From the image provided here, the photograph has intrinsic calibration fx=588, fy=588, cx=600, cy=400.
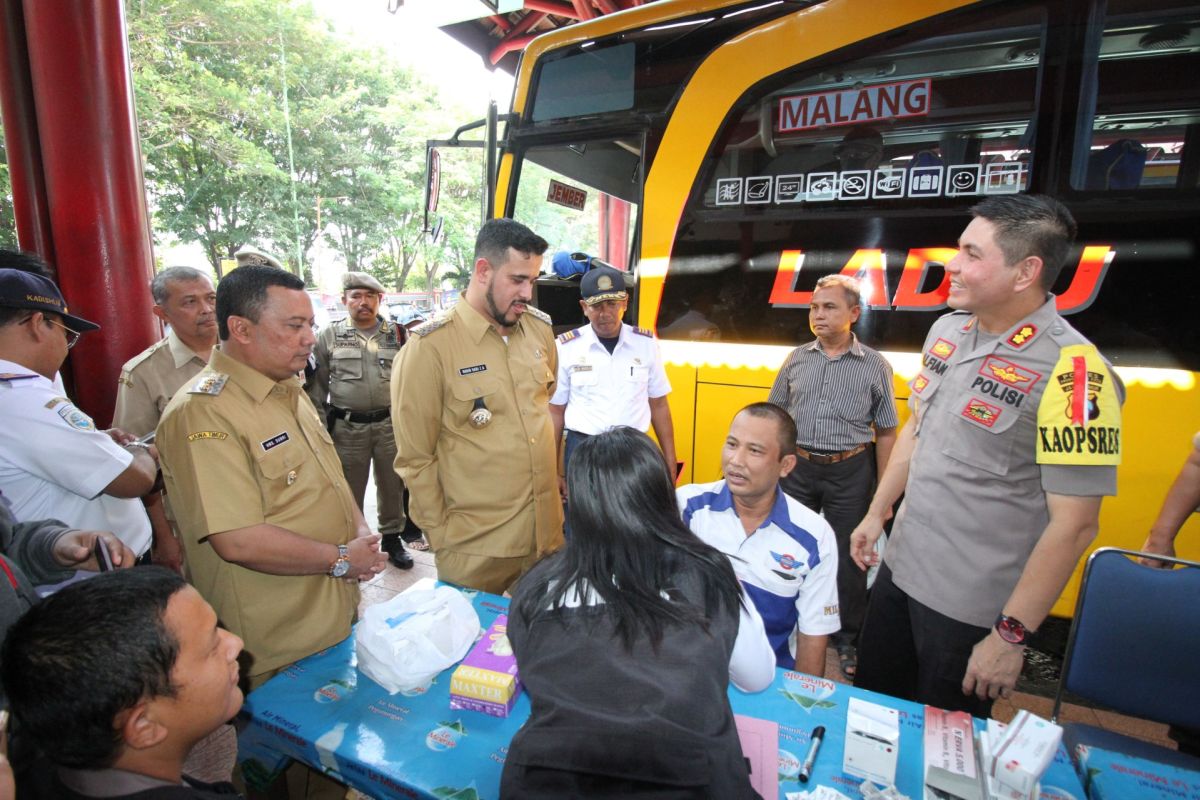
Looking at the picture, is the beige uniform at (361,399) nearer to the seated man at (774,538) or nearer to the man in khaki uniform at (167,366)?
the man in khaki uniform at (167,366)

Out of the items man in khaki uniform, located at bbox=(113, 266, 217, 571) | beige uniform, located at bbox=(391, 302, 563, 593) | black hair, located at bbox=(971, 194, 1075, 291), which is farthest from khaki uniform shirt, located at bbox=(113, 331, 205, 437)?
black hair, located at bbox=(971, 194, 1075, 291)

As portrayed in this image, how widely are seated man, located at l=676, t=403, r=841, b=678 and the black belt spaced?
104 inches

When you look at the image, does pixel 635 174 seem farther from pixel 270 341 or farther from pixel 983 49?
pixel 270 341

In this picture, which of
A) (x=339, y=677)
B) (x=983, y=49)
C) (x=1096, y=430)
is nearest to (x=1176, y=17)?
(x=983, y=49)

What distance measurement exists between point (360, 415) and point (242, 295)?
234 cm

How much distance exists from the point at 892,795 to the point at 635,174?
394 centimetres

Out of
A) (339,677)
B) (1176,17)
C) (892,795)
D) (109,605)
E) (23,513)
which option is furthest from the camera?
(1176,17)

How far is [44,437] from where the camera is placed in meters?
1.60

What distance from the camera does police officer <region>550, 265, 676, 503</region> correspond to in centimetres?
318

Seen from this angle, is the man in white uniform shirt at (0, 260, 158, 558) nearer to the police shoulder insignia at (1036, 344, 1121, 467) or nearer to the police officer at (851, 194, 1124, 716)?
the police officer at (851, 194, 1124, 716)

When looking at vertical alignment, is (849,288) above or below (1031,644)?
above

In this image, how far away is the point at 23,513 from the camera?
165 cm

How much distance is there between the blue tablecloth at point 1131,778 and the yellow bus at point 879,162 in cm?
146

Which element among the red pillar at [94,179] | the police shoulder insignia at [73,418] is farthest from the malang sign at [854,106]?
the red pillar at [94,179]
